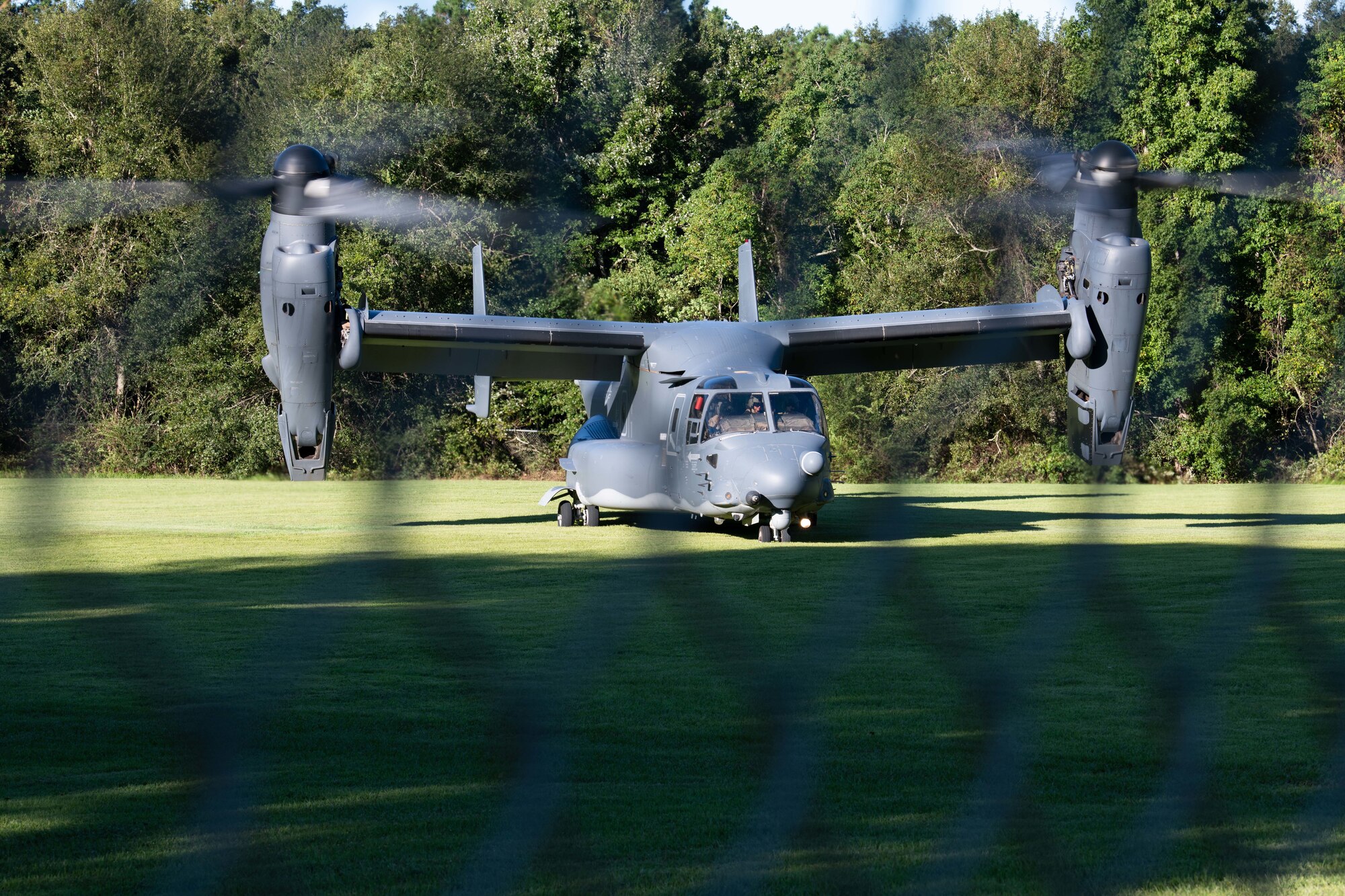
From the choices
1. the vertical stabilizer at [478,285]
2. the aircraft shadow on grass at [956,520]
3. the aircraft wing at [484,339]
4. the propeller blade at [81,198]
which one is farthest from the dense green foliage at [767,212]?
the vertical stabilizer at [478,285]

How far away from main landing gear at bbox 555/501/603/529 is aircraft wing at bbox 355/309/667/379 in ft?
6.94

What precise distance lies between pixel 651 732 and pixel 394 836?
5.76 ft

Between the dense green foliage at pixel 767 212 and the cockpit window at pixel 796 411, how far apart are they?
33 centimetres

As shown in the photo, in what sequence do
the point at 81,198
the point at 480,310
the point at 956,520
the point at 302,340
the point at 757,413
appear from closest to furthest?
the point at 81,198
the point at 302,340
the point at 757,413
the point at 956,520
the point at 480,310

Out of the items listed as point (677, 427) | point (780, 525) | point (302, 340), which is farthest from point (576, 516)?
point (302, 340)

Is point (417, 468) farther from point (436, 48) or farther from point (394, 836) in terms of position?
point (436, 48)

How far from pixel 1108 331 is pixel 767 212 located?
1102cm

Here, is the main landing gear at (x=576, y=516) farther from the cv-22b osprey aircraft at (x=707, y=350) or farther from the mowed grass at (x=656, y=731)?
the mowed grass at (x=656, y=731)

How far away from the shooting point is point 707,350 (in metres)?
17.4

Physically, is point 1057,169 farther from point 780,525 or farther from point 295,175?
point 295,175

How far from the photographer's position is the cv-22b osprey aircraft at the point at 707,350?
15281 mm

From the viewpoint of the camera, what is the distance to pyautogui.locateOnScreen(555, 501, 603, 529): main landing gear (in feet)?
60.6

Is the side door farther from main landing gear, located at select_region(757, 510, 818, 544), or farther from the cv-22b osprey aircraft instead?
main landing gear, located at select_region(757, 510, 818, 544)

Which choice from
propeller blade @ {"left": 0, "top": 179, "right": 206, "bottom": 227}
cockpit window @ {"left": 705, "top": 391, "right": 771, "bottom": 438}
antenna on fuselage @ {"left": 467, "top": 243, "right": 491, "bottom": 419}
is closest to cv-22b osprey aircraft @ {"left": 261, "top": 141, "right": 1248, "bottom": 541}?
cockpit window @ {"left": 705, "top": 391, "right": 771, "bottom": 438}
